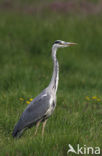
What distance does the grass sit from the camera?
4.93 metres

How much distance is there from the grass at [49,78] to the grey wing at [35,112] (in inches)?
7.7

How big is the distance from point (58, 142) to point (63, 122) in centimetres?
113

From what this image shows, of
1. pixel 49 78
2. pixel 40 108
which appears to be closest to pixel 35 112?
pixel 40 108

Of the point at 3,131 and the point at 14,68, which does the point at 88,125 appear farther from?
the point at 14,68

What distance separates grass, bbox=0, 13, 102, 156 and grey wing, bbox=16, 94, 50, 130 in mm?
196

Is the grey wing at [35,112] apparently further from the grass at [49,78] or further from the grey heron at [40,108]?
the grass at [49,78]

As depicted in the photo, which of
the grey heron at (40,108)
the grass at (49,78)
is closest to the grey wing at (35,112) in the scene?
the grey heron at (40,108)

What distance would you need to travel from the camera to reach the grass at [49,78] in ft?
16.2

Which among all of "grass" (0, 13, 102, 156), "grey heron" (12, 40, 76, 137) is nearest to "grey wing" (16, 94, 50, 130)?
"grey heron" (12, 40, 76, 137)

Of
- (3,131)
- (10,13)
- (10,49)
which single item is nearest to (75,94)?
(3,131)

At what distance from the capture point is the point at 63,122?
595 centimetres

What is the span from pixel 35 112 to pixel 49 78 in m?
2.18

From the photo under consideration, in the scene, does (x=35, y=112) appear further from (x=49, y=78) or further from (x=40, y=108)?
(x=49, y=78)

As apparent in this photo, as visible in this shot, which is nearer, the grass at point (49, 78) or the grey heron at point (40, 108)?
the grass at point (49, 78)
